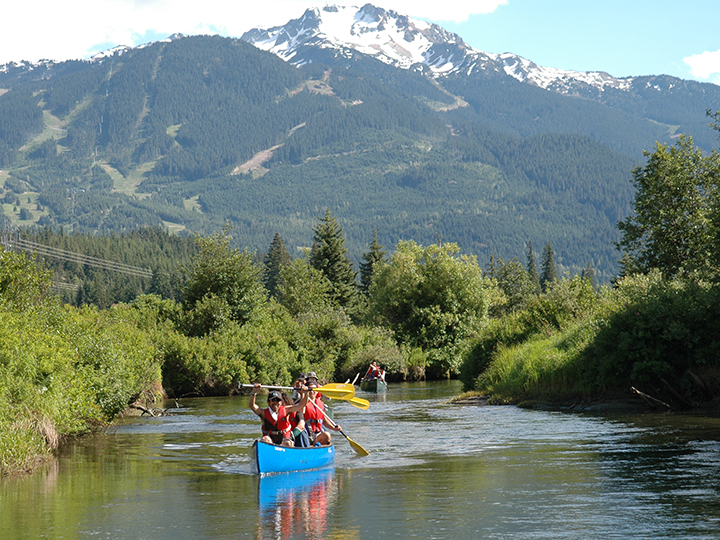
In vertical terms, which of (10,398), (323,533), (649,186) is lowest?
(323,533)

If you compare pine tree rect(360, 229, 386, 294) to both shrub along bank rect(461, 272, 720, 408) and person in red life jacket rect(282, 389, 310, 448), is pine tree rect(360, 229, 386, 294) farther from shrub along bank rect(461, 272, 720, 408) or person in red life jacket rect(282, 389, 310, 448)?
person in red life jacket rect(282, 389, 310, 448)

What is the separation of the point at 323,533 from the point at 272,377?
4412cm

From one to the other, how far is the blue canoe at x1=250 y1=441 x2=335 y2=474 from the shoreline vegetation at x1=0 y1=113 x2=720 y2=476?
21.0 feet

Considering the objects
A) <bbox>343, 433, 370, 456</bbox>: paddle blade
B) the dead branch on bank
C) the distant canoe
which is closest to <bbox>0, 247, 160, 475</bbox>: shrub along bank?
<bbox>343, 433, 370, 456</bbox>: paddle blade

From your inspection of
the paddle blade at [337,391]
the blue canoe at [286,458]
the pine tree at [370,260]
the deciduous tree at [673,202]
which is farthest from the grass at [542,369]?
the pine tree at [370,260]

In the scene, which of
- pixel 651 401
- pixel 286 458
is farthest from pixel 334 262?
pixel 286 458

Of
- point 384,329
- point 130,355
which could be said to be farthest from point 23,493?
point 384,329

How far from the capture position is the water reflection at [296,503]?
54.7ft

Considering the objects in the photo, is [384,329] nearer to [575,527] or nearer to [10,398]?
[10,398]

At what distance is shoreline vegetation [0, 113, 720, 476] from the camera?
28625 mm

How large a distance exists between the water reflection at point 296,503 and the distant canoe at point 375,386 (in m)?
33.5

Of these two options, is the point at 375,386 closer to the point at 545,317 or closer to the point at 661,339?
the point at 545,317

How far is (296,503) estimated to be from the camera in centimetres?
1955

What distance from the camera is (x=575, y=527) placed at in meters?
16.0
